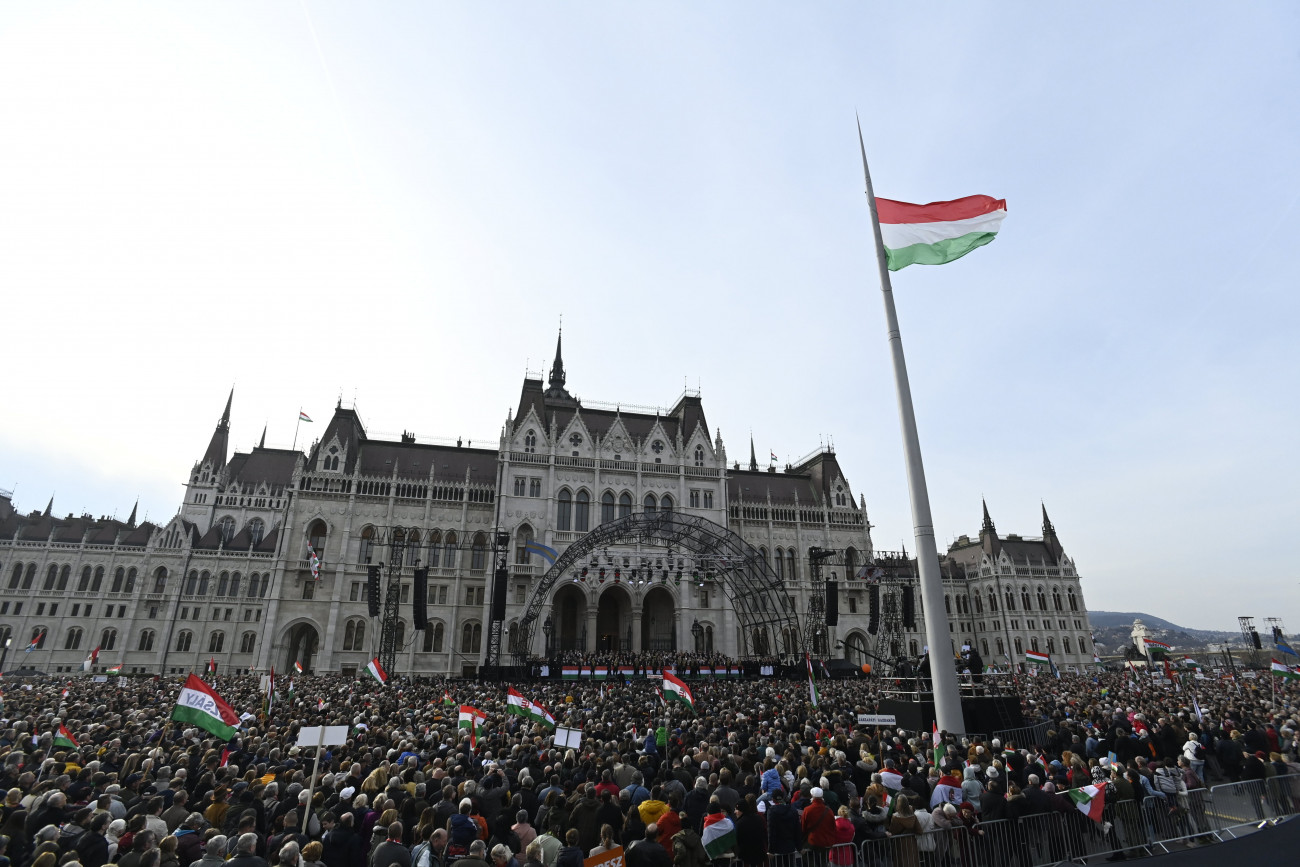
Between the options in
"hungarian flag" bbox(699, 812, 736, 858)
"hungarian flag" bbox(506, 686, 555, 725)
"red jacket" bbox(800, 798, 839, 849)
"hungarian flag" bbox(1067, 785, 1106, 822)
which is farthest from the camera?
"hungarian flag" bbox(506, 686, 555, 725)

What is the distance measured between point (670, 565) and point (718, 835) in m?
32.0

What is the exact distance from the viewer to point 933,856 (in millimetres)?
7617

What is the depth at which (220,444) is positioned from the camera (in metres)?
66.6

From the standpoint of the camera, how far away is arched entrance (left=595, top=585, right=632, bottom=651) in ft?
160

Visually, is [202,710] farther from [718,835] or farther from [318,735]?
[718,835]

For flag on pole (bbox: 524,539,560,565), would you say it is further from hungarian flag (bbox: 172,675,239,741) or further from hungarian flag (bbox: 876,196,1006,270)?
hungarian flag (bbox: 876,196,1006,270)

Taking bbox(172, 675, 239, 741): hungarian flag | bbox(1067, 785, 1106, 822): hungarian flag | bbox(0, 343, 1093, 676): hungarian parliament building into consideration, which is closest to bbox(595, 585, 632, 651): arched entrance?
bbox(0, 343, 1093, 676): hungarian parliament building

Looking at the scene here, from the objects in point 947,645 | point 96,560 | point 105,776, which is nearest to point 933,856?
point 947,645

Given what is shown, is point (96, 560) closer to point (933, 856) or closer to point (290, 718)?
point (290, 718)

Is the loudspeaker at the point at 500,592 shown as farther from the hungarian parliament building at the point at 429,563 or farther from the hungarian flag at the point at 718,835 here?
the hungarian flag at the point at 718,835

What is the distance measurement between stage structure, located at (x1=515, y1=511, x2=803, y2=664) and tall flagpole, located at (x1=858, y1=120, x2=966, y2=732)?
76.0ft

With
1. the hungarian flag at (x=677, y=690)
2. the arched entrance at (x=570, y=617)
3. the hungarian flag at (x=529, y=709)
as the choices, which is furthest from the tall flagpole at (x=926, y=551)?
the arched entrance at (x=570, y=617)

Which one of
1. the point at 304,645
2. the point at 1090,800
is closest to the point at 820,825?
the point at 1090,800

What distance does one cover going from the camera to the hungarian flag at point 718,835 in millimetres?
6938
